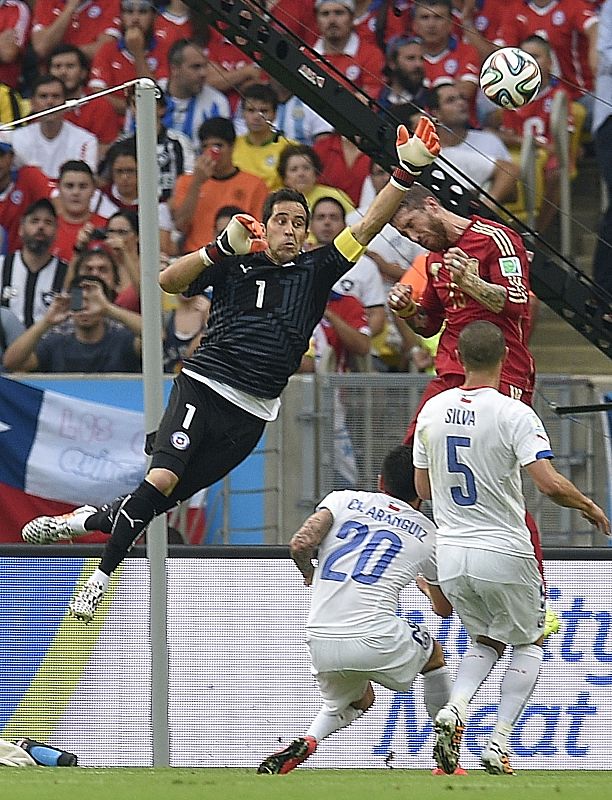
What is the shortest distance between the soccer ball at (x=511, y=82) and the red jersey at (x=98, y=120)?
17.1ft

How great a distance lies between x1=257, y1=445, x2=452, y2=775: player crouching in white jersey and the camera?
23.5ft

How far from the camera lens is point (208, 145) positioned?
504 inches

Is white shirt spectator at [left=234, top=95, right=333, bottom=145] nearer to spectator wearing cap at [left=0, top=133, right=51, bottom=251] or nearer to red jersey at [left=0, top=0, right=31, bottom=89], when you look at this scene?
spectator wearing cap at [left=0, top=133, right=51, bottom=251]

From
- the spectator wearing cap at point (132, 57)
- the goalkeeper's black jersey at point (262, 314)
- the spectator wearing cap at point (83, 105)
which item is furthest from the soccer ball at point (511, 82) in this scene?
the spectator wearing cap at point (132, 57)

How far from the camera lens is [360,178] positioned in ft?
42.3

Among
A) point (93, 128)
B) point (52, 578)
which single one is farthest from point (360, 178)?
point (52, 578)

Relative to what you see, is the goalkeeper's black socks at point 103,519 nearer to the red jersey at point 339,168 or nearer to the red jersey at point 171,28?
the red jersey at point 339,168

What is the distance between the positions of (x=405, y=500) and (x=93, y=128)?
22.4ft

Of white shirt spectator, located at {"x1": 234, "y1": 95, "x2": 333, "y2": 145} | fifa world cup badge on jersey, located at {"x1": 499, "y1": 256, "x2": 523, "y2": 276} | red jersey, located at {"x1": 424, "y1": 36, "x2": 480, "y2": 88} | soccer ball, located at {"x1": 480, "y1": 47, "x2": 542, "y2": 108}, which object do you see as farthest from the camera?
red jersey, located at {"x1": 424, "y1": 36, "x2": 480, "y2": 88}

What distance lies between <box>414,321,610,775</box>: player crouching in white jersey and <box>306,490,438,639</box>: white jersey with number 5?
181 mm

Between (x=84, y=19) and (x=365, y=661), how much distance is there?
8275mm

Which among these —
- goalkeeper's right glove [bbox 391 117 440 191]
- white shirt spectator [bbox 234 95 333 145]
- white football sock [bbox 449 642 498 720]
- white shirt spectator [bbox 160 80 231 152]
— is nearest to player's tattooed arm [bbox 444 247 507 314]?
goalkeeper's right glove [bbox 391 117 440 191]

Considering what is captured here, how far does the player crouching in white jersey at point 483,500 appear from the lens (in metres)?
6.79

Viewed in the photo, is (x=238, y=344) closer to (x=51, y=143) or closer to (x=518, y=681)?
(x=518, y=681)
